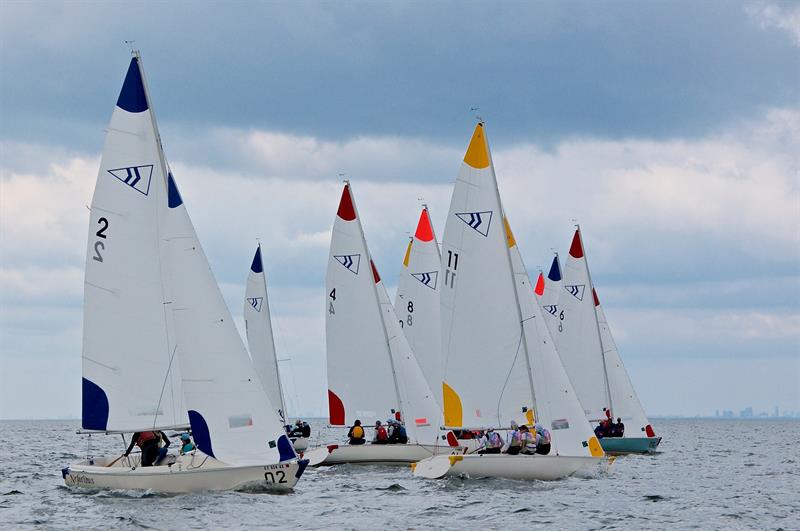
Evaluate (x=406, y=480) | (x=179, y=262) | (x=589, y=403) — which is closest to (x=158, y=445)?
(x=179, y=262)

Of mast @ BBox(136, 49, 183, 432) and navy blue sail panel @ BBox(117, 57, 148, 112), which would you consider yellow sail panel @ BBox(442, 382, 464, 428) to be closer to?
mast @ BBox(136, 49, 183, 432)

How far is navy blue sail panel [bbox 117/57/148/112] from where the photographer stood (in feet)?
90.0

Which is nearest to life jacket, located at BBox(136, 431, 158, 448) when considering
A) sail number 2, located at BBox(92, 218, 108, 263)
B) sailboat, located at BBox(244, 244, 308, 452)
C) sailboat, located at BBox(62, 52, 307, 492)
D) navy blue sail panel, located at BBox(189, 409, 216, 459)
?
sailboat, located at BBox(62, 52, 307, 492)

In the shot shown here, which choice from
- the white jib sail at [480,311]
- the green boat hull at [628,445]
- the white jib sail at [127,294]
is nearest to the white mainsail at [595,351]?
the green boat hull at [628,445]

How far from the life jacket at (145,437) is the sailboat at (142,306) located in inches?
9.3

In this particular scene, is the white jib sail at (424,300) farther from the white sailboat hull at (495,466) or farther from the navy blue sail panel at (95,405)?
the navy blue sail panel at (95,405)

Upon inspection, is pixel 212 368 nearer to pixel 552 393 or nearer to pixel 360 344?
pixel 552 393

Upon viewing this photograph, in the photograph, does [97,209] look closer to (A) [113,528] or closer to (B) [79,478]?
(B) [79,478]

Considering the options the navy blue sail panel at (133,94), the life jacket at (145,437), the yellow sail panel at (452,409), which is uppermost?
the navy blue sail panel at (133,94)

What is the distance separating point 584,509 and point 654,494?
497 cm

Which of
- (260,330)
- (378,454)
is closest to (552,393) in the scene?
(378,454)

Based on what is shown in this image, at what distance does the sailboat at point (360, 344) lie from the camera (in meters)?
38.2

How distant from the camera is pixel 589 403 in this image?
48344mm

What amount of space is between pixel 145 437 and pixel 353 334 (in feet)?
41.5
